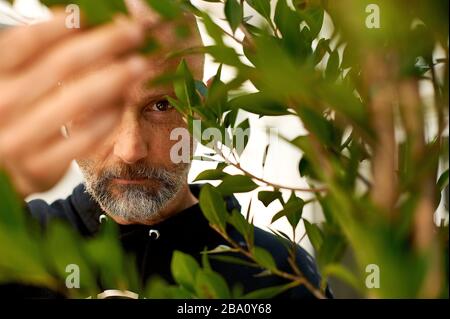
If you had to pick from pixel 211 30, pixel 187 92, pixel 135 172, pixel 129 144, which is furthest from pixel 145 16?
pixel 135 172

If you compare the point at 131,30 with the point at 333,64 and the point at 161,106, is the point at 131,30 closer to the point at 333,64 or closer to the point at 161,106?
the point at 333,64

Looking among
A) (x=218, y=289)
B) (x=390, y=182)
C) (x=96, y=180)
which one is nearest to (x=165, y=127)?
(x=96, y=180)

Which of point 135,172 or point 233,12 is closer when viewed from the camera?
point 233,12

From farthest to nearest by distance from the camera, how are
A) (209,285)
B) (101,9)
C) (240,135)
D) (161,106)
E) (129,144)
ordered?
(161,106)
(129,144)
(240,135)
(209,285)
(101,9)

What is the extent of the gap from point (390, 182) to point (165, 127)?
0.75 metres

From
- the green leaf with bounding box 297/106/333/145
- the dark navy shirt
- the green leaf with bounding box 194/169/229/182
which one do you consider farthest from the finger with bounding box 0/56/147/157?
the dark navy shirt

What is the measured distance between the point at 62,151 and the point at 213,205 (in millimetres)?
201

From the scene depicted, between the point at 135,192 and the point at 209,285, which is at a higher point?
the point at 135,192

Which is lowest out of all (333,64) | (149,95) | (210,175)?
(210,175)

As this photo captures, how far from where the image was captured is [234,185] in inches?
20.4

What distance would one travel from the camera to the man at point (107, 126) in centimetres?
31

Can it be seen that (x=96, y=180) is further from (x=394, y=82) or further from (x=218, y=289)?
(x=394, y=82)


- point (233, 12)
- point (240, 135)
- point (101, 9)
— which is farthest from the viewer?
point (240, 135)

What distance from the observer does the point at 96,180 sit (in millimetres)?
1170
